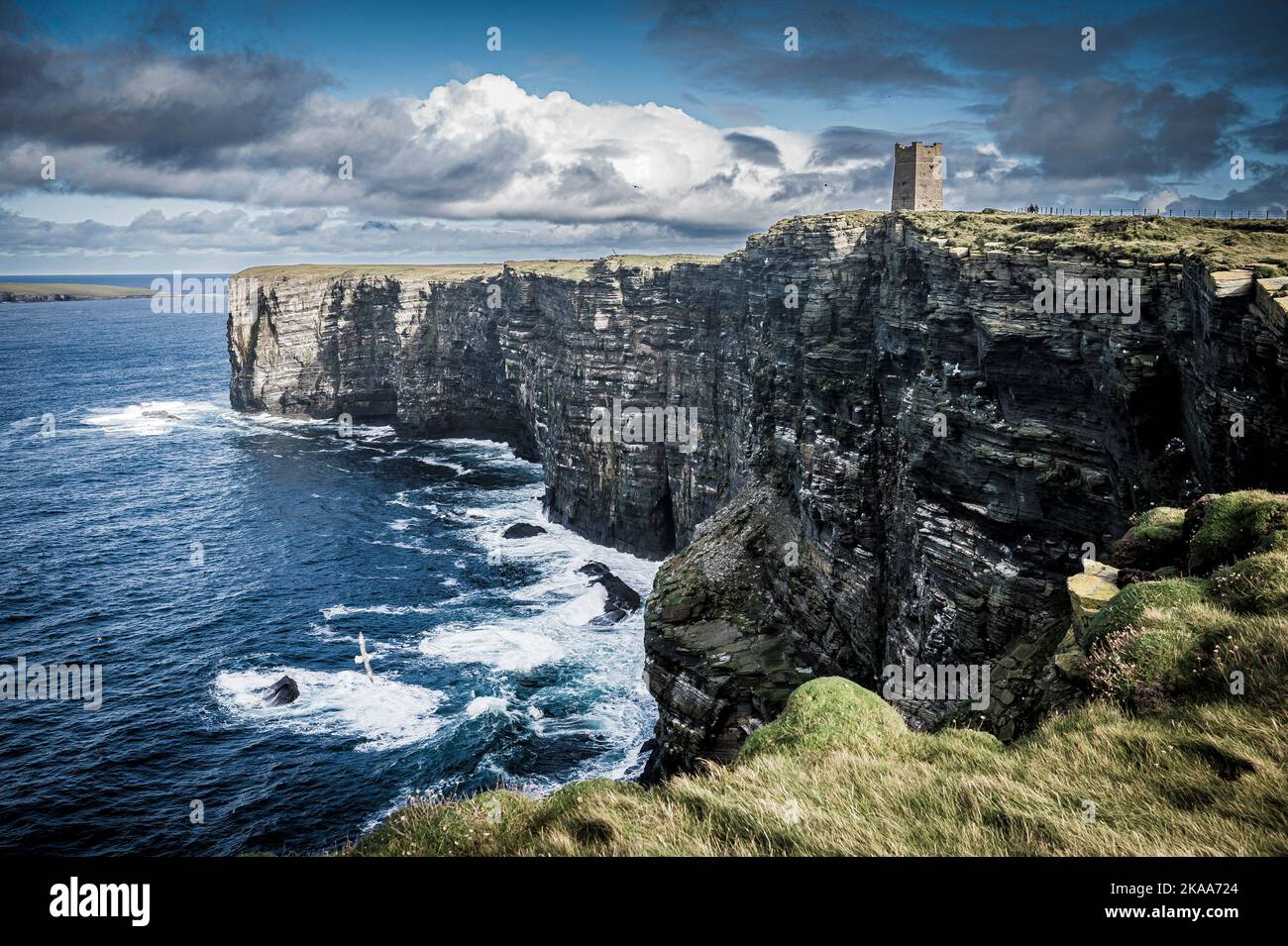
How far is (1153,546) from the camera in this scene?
20.4m

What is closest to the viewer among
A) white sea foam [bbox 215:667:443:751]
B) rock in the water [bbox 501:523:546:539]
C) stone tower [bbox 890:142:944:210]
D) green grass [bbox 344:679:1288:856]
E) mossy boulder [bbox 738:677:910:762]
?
green grass [bbox 344:679:1288:856]

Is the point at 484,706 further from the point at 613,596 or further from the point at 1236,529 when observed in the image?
the point at 1236,529

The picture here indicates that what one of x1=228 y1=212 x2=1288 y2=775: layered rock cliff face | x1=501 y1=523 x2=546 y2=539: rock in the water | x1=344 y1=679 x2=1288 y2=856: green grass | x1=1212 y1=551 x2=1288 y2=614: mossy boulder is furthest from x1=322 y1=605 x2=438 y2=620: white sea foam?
x1=1212 y1=551 x2=1288 y2=614: mossy boulder

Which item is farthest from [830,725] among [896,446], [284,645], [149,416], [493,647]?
[149,416]

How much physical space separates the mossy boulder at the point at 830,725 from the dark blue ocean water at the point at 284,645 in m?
23.4

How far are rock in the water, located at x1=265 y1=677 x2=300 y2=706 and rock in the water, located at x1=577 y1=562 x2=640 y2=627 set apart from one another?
2475 centimetres

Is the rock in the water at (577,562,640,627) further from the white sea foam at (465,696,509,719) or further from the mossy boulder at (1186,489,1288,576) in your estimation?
the mossy boulder at (1186,489,1288,576)

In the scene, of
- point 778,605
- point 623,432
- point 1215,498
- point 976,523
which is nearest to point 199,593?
point 623,432

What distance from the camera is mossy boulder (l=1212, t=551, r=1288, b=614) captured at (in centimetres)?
1352

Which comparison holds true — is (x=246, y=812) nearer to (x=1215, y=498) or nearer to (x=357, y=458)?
(x=1215, y=498)

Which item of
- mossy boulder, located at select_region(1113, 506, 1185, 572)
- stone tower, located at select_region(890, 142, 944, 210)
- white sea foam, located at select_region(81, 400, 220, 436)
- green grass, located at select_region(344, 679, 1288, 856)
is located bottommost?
white sea foam, located at select_region(81, 400, 220, 436)

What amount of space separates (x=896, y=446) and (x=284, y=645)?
50136 mm
